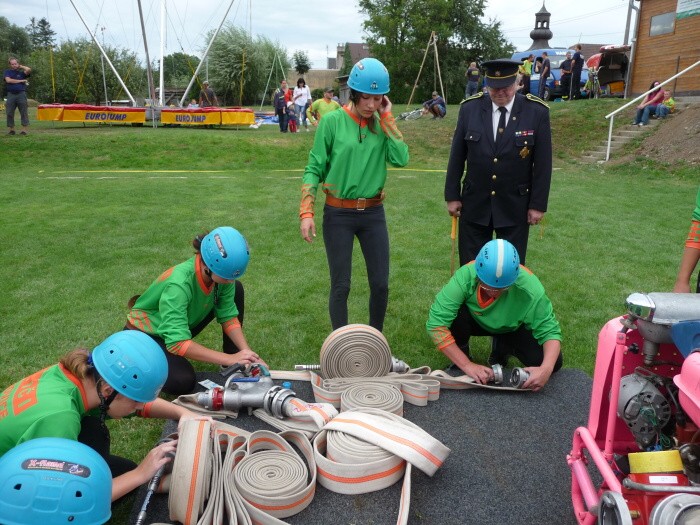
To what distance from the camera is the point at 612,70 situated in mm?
24312

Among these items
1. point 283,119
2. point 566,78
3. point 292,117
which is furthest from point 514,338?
point 566,78

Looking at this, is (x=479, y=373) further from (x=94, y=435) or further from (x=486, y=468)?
(x=94, y=435)

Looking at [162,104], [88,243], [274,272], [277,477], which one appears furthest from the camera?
[162,104]

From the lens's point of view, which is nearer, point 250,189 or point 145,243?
point 145,243

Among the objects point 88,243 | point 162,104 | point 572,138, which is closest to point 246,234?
point 88,243

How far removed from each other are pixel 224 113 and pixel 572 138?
39.4ft

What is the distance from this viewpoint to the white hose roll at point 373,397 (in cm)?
327

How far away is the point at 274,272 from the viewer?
6.46 m

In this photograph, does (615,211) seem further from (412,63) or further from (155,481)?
(412,63)

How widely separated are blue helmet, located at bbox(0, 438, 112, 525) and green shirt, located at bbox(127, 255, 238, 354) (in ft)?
4.97

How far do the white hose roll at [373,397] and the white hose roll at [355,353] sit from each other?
0.21 m

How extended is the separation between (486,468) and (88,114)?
20527mm

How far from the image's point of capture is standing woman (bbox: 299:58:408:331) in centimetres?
381

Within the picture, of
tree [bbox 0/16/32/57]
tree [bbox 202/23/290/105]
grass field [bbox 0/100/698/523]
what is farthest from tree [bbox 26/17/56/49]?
grass field [bbox 0/100/698/523]
